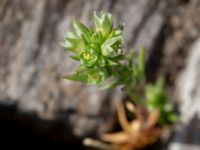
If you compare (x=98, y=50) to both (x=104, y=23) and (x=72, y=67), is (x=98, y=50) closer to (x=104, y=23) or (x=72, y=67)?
(x=104, y=23)

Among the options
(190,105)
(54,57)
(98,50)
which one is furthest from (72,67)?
(190,105)

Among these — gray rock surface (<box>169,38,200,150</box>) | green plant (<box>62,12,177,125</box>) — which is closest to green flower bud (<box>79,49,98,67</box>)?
green plant (<box>62,12,177,125</box>)

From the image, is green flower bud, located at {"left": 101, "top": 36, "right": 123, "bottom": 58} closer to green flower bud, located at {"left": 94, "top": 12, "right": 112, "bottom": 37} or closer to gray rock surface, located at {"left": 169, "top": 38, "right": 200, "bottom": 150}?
green flower bud, located at {"left": 94, "top": 12, "right": 112, "bottom": 37}

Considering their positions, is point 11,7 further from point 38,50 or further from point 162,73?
point 162,73

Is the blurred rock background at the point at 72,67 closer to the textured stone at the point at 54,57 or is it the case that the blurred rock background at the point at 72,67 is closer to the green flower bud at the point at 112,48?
the textured stone at the point at 54,57

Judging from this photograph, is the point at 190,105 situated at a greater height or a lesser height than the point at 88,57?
greater

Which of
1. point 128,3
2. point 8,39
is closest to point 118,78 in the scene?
point 128,3

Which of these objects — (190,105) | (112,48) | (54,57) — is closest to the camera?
(112,48)

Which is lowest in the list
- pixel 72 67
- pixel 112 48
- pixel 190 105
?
pixel 112 48

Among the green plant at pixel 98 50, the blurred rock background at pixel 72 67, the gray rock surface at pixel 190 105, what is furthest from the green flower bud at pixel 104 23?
the gray rock surface at pixel 190 105
